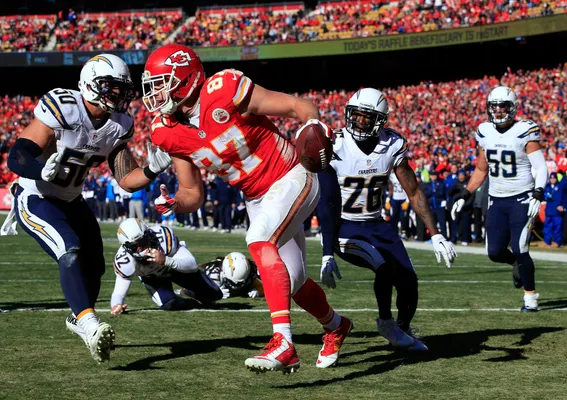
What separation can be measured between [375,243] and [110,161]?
6.34 ft

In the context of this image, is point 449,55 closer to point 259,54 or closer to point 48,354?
point 259,54

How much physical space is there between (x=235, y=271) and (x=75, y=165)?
3062mm

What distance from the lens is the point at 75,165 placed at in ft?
19.5

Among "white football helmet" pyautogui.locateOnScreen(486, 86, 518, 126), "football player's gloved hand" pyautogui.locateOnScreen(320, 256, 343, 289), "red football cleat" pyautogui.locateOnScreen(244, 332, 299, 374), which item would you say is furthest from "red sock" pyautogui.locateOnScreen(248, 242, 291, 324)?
"white football helmet" pyautogui.locateOnScreen(486, 86, 518, 126)

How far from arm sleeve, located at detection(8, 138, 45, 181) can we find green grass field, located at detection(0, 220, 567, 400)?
1174 millimetres

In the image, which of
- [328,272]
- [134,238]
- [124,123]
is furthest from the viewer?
[134,238]

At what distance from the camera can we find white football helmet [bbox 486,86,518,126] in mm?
8492

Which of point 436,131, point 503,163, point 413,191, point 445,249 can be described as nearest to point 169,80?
point 413,191

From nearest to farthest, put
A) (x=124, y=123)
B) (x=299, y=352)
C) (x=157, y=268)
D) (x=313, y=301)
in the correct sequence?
(x=313, y=301) < (x=299, y=352) < (x=124, y=123) < (x=157, y=268)

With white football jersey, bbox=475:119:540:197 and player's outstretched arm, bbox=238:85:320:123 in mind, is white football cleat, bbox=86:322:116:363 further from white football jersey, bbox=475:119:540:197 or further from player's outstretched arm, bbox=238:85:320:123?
white football jersey, bbox=475:119:540:197

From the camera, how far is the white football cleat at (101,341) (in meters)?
5.14

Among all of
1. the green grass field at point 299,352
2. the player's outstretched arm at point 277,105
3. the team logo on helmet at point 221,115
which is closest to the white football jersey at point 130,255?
the green grass field at point 299,352

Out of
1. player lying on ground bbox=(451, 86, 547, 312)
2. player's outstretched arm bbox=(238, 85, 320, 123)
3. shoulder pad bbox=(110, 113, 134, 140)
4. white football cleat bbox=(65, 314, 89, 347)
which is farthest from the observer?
player lying on ground bbox=(451, 86, 547, 312)

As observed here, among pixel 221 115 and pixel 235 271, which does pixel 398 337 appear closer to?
pixel 221 115
